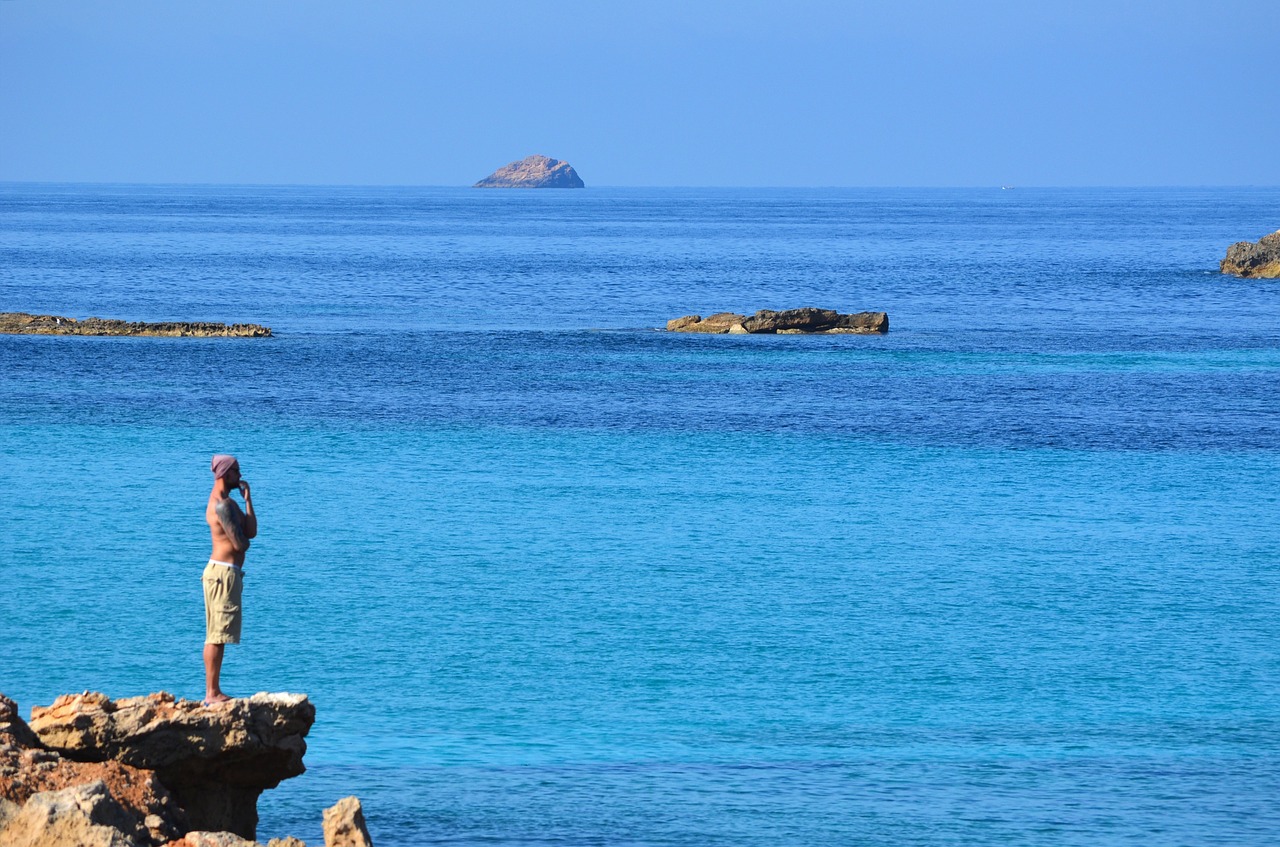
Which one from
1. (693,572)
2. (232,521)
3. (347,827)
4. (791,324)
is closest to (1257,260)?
(791,324)

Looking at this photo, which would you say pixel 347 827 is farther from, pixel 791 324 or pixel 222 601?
pixel 791 324

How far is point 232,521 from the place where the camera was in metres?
14.1

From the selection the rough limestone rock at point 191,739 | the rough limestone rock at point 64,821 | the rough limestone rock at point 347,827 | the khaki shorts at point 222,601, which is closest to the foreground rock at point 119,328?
the khaki shorts at point 222,601

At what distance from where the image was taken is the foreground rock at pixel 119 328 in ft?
213

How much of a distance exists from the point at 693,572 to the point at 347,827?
60.6ft

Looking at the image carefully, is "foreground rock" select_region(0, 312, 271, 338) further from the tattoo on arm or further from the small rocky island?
the small rocky island

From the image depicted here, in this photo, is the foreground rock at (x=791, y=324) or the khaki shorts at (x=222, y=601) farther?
the foreground rock at (x=791, y=324)

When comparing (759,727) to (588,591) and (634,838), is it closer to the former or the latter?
(634,838)

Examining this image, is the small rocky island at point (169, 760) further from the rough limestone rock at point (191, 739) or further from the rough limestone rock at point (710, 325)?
the rough limestone rock at point (710, 325)

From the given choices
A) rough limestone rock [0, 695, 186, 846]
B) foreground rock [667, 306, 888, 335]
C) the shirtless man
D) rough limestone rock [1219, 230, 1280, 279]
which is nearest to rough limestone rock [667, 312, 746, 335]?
foreground rock [667, 306, 888, 335]

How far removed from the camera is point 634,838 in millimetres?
18000

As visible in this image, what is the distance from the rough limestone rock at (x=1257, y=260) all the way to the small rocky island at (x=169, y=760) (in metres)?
103

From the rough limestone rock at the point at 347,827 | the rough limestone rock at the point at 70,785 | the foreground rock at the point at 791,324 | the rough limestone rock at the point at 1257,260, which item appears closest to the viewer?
the rough limestone rock at the point at 70,785

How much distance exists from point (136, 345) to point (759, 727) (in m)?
45.4
